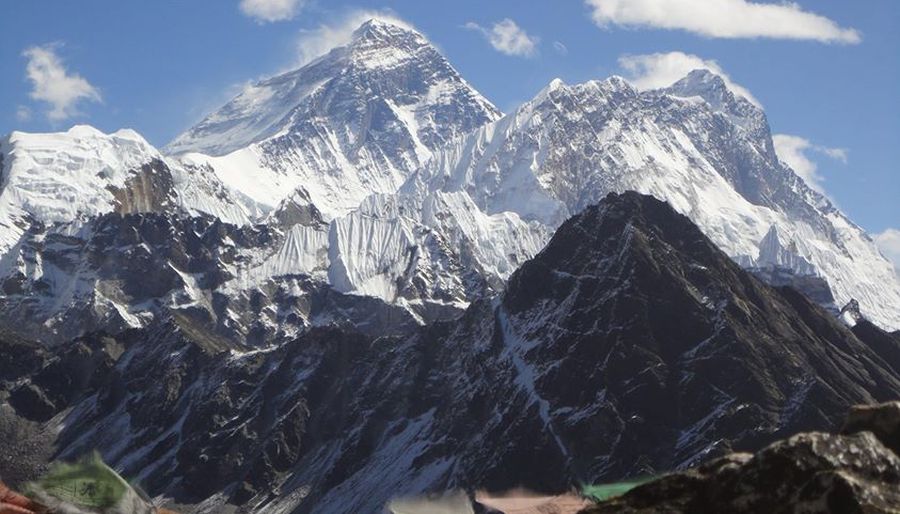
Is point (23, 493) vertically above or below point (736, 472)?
above

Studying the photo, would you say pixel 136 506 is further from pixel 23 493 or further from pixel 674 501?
pixel 674 501

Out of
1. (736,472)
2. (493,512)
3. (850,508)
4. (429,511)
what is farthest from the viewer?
(493,512)

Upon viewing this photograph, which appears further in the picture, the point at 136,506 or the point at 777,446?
the point at 136,506

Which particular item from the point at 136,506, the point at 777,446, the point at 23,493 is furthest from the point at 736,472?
the point at 23,493

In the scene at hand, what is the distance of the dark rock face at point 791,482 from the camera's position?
55.4ft

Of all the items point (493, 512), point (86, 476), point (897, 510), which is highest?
point (86, 476)

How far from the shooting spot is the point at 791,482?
681 inches

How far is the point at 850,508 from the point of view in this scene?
16.7 metres

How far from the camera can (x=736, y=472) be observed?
18.1 m

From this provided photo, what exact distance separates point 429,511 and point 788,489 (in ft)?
24.0

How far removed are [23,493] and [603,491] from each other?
32.1ft

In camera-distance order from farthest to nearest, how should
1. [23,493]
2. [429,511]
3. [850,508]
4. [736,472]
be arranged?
[429,511], [23,493], [736,472], [850,508]

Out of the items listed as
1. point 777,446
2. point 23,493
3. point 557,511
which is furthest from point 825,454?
point 23,493

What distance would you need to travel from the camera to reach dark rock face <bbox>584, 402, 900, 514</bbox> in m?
16.9
